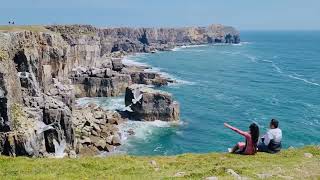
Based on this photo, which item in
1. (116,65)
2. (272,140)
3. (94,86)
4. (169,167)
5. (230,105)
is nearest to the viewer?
(169,167)

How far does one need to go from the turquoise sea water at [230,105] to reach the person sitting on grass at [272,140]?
126 ft

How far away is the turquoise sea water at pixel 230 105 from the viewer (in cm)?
6838

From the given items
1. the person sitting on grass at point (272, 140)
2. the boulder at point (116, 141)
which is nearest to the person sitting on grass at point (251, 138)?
the person sitting on grass at point (272, 140)

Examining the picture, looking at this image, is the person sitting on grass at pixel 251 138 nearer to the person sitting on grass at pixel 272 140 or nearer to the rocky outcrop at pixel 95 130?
the person sitting on grass at pixel 272 140

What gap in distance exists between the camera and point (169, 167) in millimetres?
22469

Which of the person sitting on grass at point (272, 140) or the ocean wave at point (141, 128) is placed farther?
the ocean wave at point (141, 128)

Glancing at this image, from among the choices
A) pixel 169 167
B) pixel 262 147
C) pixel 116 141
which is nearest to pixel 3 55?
pixel 116 141

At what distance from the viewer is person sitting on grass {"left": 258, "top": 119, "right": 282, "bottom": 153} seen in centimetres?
2405

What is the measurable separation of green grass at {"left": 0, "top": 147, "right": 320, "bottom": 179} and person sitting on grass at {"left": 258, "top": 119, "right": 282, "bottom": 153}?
0.52 metres

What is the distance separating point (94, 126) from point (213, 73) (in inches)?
3280

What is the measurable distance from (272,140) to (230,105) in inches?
2768

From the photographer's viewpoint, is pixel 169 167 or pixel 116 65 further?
pixel 116 65

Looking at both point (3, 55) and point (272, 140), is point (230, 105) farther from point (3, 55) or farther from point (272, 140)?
point (272, 140)

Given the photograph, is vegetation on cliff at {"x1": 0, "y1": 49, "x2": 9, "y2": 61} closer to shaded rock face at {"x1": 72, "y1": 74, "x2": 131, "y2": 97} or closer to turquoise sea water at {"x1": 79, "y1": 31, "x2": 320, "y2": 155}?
A: turquoise sea water at {"x1": 79, "y1": 31, "x2": 320, "y2": 155}
